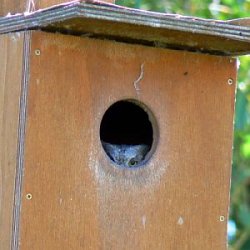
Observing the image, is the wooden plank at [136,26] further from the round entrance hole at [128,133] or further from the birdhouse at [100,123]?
the round entrance hole at [128,133]

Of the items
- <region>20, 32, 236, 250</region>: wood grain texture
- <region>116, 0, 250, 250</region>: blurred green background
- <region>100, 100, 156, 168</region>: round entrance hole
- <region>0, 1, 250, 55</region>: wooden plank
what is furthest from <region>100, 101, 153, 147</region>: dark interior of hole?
<region>116, 0, 250, 250</region>: blurred green background

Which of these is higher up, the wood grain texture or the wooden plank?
the wooden plank

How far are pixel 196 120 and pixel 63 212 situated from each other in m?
0.48

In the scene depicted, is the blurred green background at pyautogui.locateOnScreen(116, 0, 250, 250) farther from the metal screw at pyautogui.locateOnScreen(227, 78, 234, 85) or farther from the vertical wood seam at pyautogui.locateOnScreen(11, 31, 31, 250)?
the vertical wood seam at pyautogui.locateOnScreen(11, 31, 31, 250)

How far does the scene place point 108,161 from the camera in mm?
3006

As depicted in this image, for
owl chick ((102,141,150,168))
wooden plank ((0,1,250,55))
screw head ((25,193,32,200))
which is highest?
wooden plank ((0,1,250,55))

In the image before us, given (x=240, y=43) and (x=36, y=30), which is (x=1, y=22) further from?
(x=240, y=43)

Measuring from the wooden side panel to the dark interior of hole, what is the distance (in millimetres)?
337

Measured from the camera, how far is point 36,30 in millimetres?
2912

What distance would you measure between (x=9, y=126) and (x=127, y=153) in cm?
36

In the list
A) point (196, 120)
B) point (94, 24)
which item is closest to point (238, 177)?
point (196, 120)

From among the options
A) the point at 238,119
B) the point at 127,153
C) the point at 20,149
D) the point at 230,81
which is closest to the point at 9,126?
the point at 20,149

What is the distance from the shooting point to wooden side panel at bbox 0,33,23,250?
115 inches

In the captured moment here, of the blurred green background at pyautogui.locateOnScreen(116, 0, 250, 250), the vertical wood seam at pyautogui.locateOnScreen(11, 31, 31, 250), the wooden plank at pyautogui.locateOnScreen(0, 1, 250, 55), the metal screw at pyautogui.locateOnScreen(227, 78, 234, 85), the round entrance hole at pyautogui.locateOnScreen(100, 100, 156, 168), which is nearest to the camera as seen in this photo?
the wooden plank at pyautogui.locateOnScreen(0, 1, 250, 55)
